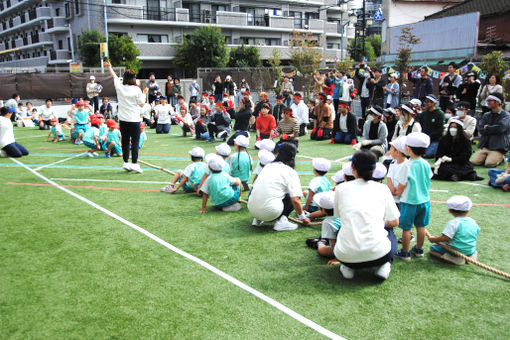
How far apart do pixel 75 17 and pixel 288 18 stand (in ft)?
70.7

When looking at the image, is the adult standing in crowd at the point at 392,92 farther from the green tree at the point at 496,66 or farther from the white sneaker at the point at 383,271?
the white sneaker at the point at 383,271

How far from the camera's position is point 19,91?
23094 millimetres

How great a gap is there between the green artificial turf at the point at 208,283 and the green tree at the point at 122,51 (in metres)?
28.8

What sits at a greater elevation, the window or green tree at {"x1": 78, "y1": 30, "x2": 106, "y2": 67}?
the window

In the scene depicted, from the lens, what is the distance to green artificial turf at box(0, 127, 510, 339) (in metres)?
3.65

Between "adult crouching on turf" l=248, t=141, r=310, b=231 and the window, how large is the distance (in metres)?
35.7

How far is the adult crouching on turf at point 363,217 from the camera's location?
414 cm

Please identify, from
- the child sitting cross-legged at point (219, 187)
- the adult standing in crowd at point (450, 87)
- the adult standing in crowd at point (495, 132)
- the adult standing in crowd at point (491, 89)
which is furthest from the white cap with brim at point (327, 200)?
the adult standing in crowd at point (450, 87)

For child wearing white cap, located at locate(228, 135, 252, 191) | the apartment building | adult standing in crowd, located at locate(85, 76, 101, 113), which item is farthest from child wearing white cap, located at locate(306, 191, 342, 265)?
the apartment building

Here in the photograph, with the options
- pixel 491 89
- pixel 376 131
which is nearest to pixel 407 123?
pixel 376 131

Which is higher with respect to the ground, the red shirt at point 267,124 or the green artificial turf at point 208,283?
the red shirt at point 267,124

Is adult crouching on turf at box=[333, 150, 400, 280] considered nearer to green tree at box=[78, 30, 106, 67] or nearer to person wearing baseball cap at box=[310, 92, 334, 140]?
person wearing baseball cap at box=[310, 92, 334, 140]

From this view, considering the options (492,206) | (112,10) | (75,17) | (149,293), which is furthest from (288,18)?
(149,293)

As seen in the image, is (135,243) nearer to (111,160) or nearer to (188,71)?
(111,160)
